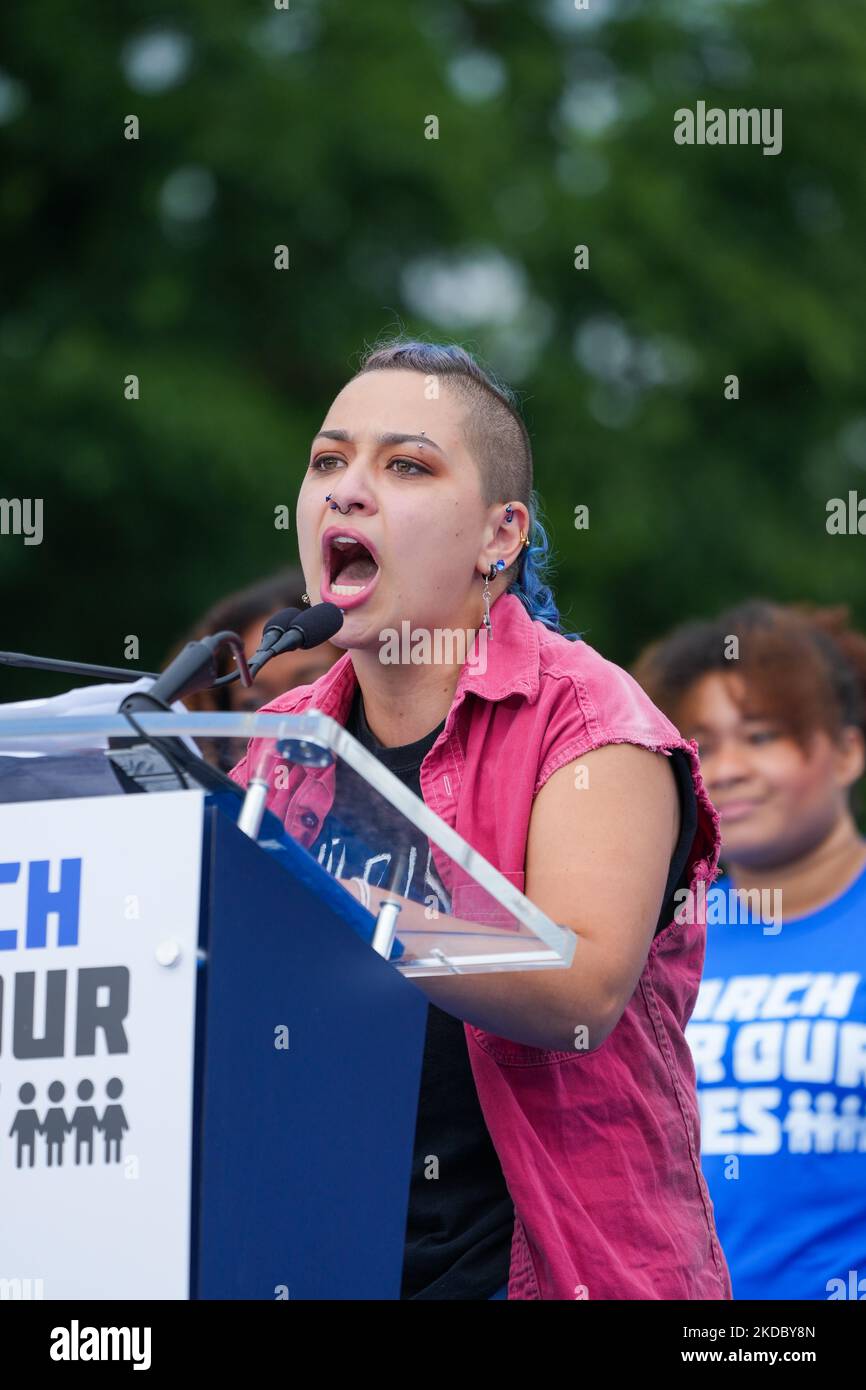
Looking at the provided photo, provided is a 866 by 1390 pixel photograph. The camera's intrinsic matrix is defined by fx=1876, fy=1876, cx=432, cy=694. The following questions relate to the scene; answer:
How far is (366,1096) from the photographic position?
192cm

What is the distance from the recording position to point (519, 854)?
2.29 metres

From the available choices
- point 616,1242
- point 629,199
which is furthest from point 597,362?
point 616,1242

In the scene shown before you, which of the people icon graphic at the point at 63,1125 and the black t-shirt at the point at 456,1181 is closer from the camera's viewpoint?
the people icon graphic at the point at 63,1125

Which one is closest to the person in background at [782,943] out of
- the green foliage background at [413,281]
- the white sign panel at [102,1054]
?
the white sign panel at [102,1054]

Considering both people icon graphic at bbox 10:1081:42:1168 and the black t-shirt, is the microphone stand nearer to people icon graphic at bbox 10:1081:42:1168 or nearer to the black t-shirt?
people icon graphic at bbox 10:1081:42:1168

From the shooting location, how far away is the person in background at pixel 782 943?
12.9ft

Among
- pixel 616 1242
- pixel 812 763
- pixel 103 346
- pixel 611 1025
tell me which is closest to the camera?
pixel 611 1025

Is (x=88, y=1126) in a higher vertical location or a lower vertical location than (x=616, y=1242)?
higher

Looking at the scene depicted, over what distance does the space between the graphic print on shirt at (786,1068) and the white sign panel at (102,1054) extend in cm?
232

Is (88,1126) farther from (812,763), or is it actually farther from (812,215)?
(812,215)

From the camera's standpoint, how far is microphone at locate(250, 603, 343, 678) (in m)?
2.14

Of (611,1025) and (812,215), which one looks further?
(812,215)

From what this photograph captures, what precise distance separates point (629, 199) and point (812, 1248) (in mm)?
7926

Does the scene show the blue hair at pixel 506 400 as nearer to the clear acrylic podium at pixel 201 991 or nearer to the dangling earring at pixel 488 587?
the dangling earring at pixel 488 587
